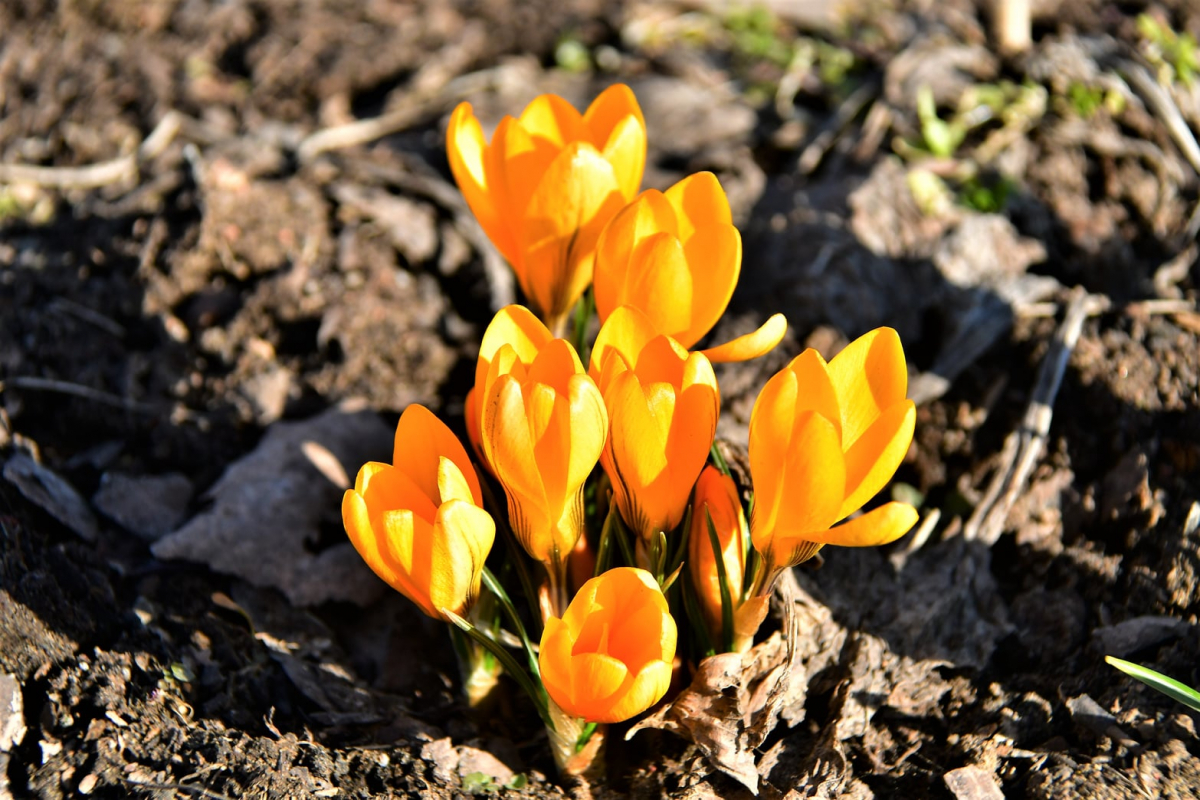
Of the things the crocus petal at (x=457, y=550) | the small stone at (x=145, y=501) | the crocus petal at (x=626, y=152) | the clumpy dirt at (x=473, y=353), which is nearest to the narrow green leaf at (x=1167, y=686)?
the clumpy dirt at (x=473, y=353)

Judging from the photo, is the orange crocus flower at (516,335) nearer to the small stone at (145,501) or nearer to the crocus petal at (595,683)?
the crocus petal at (595,683)

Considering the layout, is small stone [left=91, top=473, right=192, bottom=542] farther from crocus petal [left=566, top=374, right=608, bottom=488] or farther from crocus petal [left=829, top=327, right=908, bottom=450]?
crocus petal [left=829, top=327, right=908, bottom=450]

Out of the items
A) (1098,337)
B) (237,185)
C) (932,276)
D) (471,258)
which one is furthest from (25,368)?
(1098,337)

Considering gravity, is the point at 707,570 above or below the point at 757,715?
above

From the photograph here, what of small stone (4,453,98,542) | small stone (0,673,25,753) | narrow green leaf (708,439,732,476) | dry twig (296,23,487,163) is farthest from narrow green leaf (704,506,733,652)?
dry twig (296,23,487,163)

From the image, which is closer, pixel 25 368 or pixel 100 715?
pixel 100 715

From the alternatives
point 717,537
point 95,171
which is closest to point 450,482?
point 717,537

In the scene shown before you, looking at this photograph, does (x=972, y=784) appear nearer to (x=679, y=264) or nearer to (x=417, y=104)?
(x=679, y=264)

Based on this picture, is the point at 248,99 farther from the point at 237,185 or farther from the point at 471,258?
the point at 471,258
